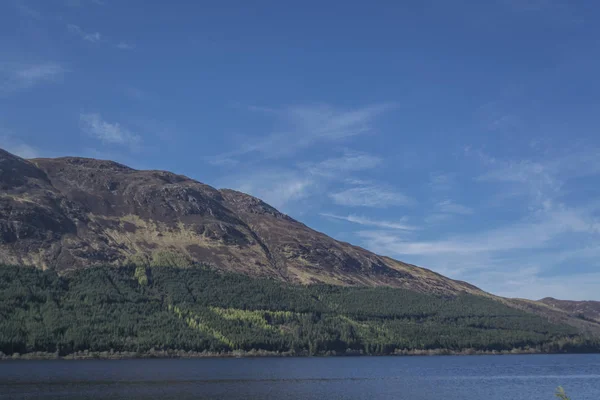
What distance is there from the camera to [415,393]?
389 feet

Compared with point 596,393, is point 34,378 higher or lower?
lower

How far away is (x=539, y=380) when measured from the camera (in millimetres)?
152875

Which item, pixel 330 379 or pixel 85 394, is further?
pixel 330 379

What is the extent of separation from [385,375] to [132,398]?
268 feet

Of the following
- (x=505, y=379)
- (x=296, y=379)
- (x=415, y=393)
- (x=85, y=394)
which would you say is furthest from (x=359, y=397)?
(x=505, y=379)

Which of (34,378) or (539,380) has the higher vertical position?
(539,380)

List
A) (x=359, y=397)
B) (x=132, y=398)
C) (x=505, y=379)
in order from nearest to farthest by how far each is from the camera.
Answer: (x=132, y=398) < (x=359, y=397) < (x=505, y=379)

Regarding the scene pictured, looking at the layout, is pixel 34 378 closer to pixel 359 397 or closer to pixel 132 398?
pixel 132 398

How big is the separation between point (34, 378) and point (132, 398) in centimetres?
4273

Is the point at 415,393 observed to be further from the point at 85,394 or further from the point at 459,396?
the point at 85,394

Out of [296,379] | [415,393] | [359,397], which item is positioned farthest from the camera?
[296,379]

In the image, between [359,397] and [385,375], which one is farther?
[385,375]

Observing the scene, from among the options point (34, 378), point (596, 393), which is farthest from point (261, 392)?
point (596, 393)

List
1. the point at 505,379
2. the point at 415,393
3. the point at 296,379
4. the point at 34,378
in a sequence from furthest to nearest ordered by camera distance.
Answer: the point at 505,379, the point at 296,379, the point at 34,378, the point at 415,393
